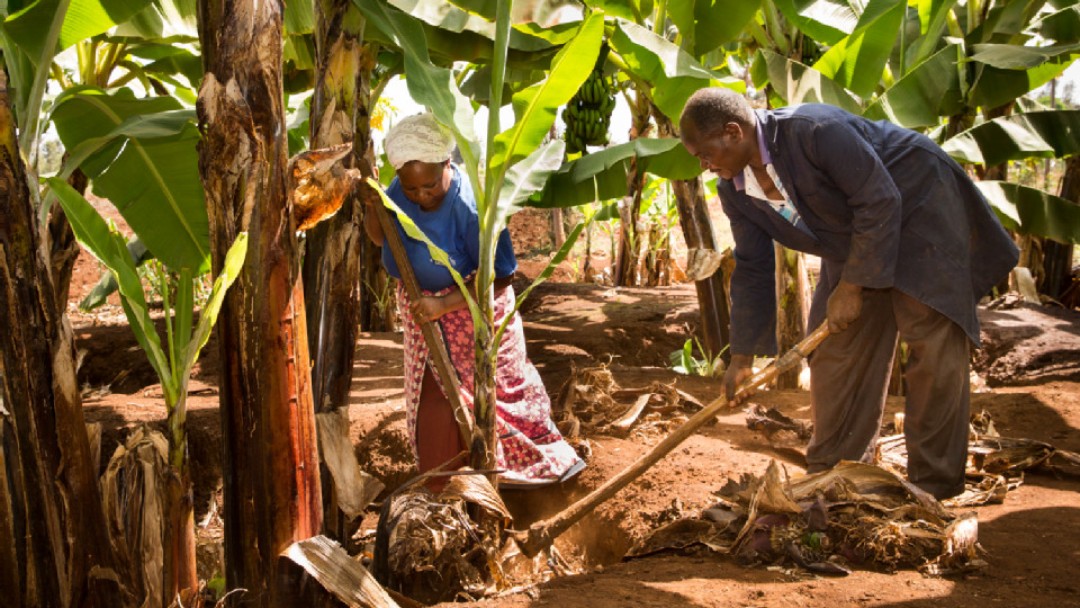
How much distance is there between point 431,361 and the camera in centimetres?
A: 391

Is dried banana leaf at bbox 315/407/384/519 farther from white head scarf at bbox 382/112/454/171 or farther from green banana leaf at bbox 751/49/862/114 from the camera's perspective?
green banana leaf at bbox 751/49/862/114

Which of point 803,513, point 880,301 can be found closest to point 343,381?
point 803,513

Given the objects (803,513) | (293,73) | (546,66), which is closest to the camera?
(803,513)

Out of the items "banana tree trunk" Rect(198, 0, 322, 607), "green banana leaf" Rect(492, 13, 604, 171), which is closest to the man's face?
"green banana leaf" Rect(492, 13, 604, 171)

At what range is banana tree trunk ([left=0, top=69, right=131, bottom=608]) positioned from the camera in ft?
8.64

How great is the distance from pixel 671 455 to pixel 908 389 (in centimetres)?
116

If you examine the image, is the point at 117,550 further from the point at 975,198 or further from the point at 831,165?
the point at 975,198

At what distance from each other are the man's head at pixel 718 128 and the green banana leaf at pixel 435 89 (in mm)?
737

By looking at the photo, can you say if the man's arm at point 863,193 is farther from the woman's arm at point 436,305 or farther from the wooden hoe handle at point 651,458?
the woman's arm at point 436,305

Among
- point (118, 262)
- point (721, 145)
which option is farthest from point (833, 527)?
point (118, 262)

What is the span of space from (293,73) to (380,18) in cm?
283

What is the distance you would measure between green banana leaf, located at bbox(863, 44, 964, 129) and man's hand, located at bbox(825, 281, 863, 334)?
6.32 ft

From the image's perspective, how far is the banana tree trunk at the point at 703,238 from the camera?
240 inches

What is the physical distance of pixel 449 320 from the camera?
3885 millimetres
